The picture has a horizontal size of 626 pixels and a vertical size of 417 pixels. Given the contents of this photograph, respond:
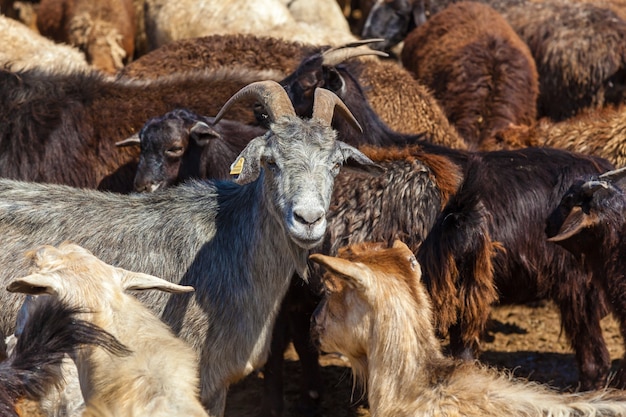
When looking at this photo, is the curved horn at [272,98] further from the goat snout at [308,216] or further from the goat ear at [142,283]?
the goat ear at [142,283]

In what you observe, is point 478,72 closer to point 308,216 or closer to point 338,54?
point 338,54

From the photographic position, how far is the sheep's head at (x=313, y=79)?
724cm

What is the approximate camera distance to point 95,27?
12438 millimetres

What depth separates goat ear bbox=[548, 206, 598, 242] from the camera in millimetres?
5328

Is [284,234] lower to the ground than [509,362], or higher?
higher

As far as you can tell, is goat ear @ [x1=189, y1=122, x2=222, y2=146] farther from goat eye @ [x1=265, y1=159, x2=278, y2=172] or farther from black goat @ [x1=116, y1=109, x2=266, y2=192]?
goat eye @ [x1=265, y1=159, x2=278, y2=172]

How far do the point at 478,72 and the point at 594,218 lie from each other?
5050mm

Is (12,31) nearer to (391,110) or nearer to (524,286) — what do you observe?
(391,110)

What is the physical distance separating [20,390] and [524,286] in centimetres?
340

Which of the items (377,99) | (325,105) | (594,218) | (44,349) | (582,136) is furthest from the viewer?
(377,99)

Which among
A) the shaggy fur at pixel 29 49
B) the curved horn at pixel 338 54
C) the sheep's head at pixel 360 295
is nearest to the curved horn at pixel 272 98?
the sheep's head at pixel 360 295

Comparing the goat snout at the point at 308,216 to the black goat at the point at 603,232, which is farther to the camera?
the black goat at the point at 603,232

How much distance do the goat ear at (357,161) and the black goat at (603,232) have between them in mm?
1083

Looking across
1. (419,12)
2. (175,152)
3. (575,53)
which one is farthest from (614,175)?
(419,12)
